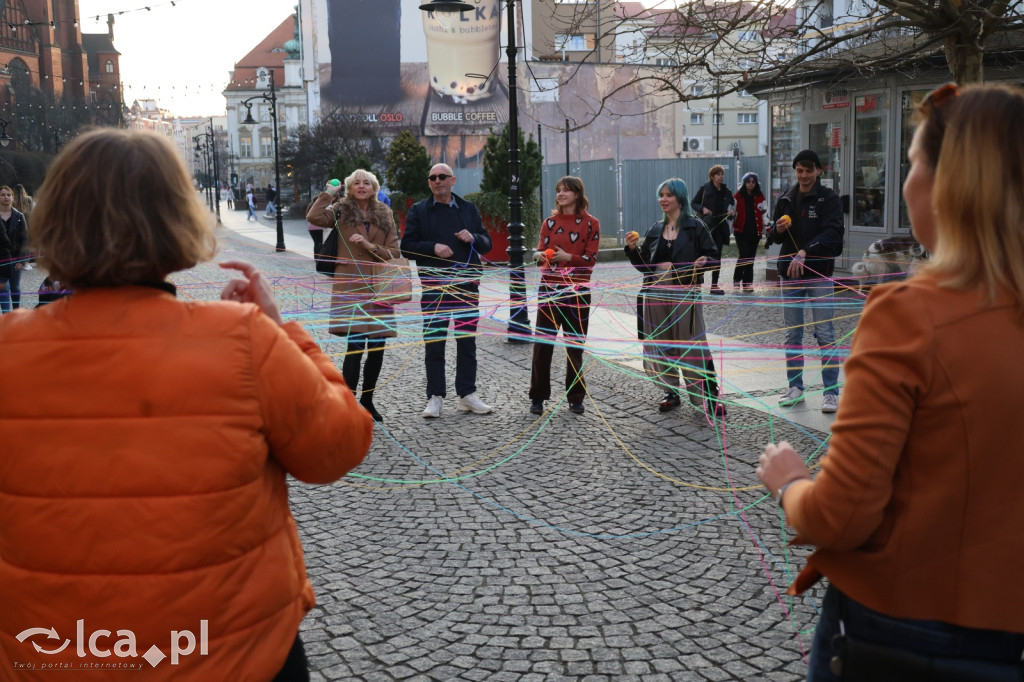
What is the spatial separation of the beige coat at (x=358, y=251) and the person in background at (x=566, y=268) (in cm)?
126

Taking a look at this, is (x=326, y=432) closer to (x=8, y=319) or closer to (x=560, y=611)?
(x=8, y=319)

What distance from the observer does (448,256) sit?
7.73 metres

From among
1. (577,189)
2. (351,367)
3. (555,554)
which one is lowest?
(555,554)

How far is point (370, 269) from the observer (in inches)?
290

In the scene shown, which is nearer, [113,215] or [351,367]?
[113,215]

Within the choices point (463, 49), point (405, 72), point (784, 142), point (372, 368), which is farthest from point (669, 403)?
point (405, 72)

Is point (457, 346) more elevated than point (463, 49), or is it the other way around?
point (463, 49)

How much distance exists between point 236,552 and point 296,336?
444 mm

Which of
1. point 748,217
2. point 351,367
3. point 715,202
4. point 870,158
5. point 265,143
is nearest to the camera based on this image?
point 351,367

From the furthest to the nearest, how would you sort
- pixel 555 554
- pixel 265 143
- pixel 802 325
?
pixel 265 143, pixel 802 325, pixel 555 554

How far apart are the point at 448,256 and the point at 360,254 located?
79cm

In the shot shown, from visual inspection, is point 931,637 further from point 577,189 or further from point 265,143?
point 265,143

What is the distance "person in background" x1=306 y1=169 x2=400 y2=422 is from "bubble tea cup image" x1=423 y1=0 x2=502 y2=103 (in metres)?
42.7

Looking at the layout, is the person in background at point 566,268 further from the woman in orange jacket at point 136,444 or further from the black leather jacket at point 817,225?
the woman in orange jacket at point 136,444
